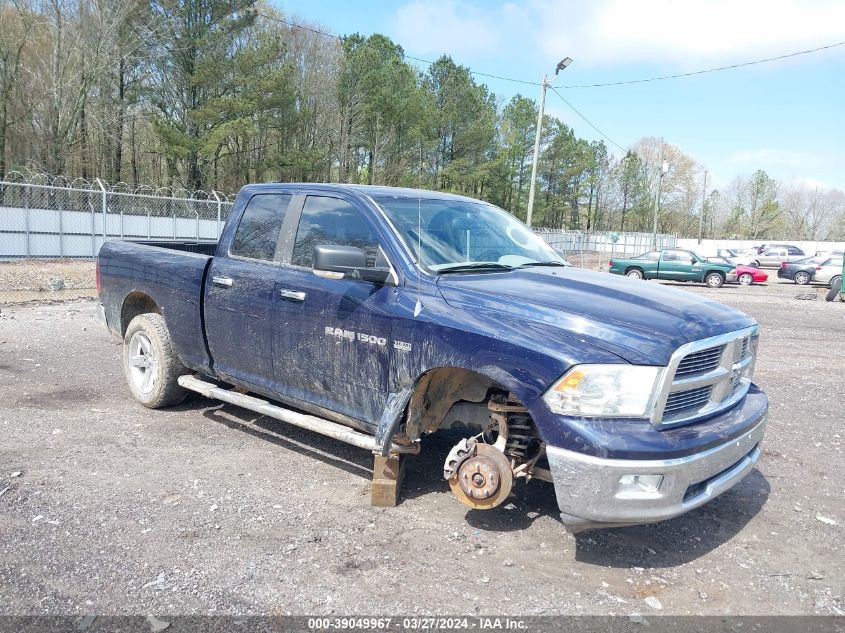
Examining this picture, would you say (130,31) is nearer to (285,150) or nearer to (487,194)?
(285,150)

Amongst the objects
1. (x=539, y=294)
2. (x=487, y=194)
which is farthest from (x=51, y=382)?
(x=487, y=194)

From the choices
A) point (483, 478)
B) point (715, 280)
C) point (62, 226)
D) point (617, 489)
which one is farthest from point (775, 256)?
point (617, 489)

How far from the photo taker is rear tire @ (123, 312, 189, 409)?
5590 mm

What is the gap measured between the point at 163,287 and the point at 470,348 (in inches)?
128

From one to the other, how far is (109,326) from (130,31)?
25.9 meters

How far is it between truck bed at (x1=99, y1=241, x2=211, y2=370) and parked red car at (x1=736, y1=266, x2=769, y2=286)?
28.7 metres

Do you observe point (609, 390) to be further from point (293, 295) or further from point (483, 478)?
point (293, 295)

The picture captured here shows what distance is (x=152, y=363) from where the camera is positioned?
5.79 m

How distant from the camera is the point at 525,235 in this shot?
5066 mm

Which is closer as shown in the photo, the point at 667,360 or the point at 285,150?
the point at 667,360

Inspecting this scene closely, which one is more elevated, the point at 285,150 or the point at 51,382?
the point at 285,150

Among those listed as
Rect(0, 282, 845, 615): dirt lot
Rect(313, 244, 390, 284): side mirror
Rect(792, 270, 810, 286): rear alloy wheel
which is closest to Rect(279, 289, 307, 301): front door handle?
Rect(313, 244, 390, 284): side mirror

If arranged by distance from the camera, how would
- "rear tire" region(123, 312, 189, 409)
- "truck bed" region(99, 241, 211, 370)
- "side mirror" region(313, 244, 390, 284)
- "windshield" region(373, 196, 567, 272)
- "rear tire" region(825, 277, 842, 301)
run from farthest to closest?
"rear tire" region(825, 277, 842, 301) < "rear tire" region(123, 312, 189, 409) < "truck bed" region(99, 241, 211, 370) < "windshield" region(373, 196, 567, 272) < "side mirror" region(313, 244, 390, 284)

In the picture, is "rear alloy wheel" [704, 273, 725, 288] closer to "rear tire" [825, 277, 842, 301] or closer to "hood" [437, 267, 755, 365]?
"rear tire" [825, 277, 842, 301]
